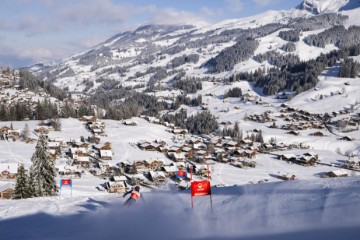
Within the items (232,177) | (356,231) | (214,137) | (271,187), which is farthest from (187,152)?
(356,231)

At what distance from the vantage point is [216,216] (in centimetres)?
1260

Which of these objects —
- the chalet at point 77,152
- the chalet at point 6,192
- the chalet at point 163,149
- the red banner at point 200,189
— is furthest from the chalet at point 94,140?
the red banner at point 200,189

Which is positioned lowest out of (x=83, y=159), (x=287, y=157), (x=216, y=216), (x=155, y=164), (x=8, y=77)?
(x=287, y=157)

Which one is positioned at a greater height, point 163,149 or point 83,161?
point 163,149

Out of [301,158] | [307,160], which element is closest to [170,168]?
[301,158]

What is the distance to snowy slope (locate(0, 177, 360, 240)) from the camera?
1024 cm

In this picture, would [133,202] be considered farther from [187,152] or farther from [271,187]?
[187,152]

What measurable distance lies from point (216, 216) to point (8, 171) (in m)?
51.2

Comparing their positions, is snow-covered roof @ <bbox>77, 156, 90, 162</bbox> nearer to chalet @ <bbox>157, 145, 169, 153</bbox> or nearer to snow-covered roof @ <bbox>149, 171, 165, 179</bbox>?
snow-covered roof @ <bbox>149, 171, 165, 179</bbox>

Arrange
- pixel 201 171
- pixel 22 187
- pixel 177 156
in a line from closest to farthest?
pixel 22 187 < pixel 201 171 < pixel 177 156

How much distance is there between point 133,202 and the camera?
14.9 m

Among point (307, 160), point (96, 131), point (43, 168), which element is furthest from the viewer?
point (96, 131)

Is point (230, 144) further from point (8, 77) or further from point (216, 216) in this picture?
point (8, 77)

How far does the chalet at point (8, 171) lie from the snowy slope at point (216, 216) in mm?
41693
